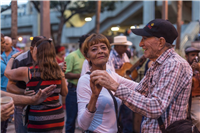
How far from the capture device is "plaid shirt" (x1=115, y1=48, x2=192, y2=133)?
1865mm

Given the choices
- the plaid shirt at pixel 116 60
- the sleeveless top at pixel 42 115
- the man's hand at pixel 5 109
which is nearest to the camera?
the man's hand at pixel 5 109

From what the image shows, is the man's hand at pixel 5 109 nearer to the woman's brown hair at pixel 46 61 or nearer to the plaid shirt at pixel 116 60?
the woman's brown hair at pixel 46 61

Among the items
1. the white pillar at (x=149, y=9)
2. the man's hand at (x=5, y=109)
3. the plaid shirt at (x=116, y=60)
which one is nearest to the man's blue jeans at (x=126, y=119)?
the plaid shirt at (x=116, y=60)

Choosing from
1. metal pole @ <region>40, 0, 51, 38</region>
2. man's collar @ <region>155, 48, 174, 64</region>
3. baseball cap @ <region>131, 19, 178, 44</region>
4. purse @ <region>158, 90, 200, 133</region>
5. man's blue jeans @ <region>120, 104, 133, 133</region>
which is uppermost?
metal pole @ <region>40, 0, 51, 38</region>

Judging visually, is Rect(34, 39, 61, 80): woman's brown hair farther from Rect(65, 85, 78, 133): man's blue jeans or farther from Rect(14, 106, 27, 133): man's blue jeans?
Rect(65, 85, 78, 133): man's blue jeans

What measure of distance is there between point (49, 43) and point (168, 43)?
1894 millimetres

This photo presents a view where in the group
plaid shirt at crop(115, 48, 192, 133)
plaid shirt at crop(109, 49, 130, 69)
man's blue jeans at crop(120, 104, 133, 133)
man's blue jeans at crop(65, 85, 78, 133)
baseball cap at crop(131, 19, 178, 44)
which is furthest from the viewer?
plaid shirt at crop(109, 49, 130, 69)

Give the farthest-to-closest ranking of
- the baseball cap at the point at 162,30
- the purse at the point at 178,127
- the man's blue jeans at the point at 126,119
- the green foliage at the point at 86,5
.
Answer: the green foliage at the point at 86,5 → the man's blue jeans at the point at 126,119 → the baseball cap at the point at 162,30 → the purse at the point at 178,127

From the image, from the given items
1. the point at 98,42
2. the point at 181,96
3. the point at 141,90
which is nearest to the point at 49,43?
the point at 98,42

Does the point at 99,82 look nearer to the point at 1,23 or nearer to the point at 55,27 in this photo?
the point at 55,27

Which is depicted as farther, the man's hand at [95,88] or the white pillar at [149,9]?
the white pillar at [149,9]

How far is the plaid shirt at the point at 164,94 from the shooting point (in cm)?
187

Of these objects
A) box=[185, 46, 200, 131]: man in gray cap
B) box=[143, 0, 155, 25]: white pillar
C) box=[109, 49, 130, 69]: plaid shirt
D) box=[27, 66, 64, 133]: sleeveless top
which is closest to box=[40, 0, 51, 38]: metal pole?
box=[109, 49, 130, 69]: plaid shirt

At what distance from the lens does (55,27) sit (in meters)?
39.2
